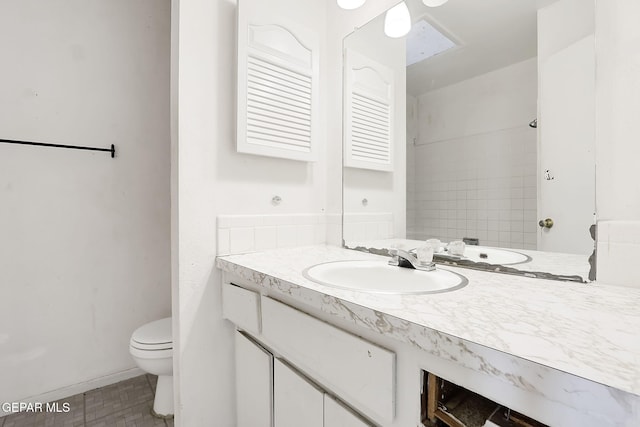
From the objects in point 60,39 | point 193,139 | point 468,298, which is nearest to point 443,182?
point 468,298

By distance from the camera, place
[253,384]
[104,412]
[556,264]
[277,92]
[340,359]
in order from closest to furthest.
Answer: [340,359] < [556,264] < [253,384] < [277,92] < [104,412]

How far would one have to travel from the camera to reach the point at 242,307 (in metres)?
1.01

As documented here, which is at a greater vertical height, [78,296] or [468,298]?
[468,298]

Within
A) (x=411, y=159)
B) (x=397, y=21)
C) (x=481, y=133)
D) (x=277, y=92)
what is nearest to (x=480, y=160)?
(x=481, y=133)

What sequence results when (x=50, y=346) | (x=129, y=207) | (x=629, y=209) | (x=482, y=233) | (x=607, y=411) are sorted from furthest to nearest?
1. (x=129, y=207)
2. (x=50, y=346)
3. (x=482, y=233)
4. (x=629, y=209)
5. (x=607, y=411)

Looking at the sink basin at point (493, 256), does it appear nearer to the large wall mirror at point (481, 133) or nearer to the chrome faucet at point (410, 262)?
the large wall mirror at point (481, 133)

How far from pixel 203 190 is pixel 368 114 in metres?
0.79

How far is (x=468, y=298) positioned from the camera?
0.63 meters

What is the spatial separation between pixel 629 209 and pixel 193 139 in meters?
1.31

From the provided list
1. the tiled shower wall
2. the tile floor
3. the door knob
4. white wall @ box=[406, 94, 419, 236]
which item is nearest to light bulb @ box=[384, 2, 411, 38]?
white wall @ box=[406, 94, 419, 236]

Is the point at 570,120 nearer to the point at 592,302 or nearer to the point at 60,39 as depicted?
the point at 592,302

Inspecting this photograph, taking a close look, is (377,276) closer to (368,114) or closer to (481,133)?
(481,133)

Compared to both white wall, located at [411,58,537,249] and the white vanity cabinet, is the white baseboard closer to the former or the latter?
the white vanity cabinet

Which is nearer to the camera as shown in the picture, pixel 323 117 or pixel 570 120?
pixel 570 120
